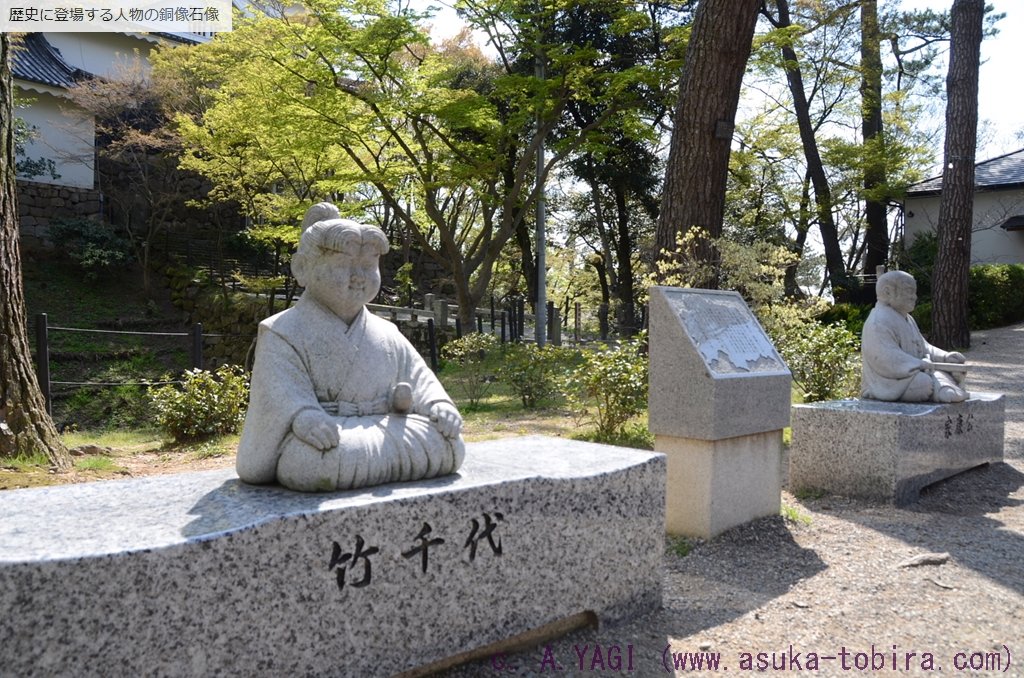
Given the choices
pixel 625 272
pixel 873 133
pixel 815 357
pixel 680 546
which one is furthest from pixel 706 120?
pixel 873 133

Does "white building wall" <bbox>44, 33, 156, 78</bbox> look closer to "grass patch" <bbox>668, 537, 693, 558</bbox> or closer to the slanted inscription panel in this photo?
the slanted inscription panel

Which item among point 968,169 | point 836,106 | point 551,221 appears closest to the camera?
point 968,169

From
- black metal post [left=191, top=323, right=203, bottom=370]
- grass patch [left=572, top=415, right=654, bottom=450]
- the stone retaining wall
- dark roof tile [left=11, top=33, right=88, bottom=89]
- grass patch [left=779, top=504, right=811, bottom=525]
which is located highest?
dark roof tile [left=11, top=33, right=88, bottom=89]

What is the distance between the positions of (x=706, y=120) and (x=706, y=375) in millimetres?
5388

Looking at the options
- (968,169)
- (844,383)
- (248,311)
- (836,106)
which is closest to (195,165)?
(248,311)

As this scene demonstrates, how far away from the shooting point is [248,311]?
18.6 metres

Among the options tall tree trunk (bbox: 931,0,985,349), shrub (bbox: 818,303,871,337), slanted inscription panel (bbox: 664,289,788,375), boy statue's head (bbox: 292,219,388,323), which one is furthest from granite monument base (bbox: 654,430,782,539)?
shrub (bbox: 818,303,871,337)

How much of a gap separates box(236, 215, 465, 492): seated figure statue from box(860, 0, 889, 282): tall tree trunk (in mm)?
17595

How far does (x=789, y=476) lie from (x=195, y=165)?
1431 cm

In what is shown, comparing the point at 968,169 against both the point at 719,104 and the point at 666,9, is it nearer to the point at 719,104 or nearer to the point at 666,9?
the point at 719,104

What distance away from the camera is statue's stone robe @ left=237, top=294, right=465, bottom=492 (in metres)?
3.01

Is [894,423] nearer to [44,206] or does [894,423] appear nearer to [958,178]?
[958,178]

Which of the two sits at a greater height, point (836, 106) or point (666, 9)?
point (666, 9)

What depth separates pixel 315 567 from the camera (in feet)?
8.93
